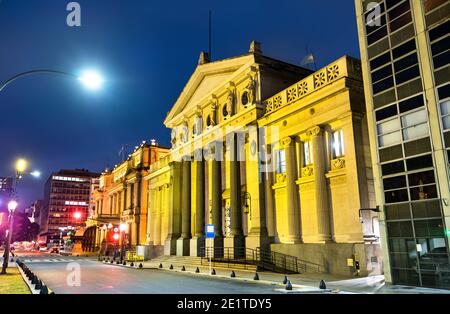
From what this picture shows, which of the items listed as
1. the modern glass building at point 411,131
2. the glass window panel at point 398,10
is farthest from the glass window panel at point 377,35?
the glass window panel at point 398,10

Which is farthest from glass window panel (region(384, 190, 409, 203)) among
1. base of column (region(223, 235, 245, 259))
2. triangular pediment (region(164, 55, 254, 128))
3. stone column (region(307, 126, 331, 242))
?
triangular pediment (region(164, 55, 254, 128))

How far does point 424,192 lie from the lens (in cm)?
1897

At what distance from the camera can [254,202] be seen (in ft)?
107

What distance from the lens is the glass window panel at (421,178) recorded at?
1867 centimetres

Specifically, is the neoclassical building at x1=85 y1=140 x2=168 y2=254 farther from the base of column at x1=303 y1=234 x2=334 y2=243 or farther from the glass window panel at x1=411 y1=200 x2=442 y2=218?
the glass window panel at x1=411 y1=200 x2=442 y2=218

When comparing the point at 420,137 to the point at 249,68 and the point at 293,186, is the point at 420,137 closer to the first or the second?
the point at 293,186

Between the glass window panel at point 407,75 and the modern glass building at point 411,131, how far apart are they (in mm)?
52

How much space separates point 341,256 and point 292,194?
6.71m

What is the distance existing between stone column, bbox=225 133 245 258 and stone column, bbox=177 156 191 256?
29.9 ft

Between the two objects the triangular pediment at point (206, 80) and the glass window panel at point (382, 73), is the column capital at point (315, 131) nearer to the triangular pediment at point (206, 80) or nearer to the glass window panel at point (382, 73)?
the glass window panel at point (382, 73)

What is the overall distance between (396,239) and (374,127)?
6311 mm

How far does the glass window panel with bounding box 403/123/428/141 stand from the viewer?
1908cm
